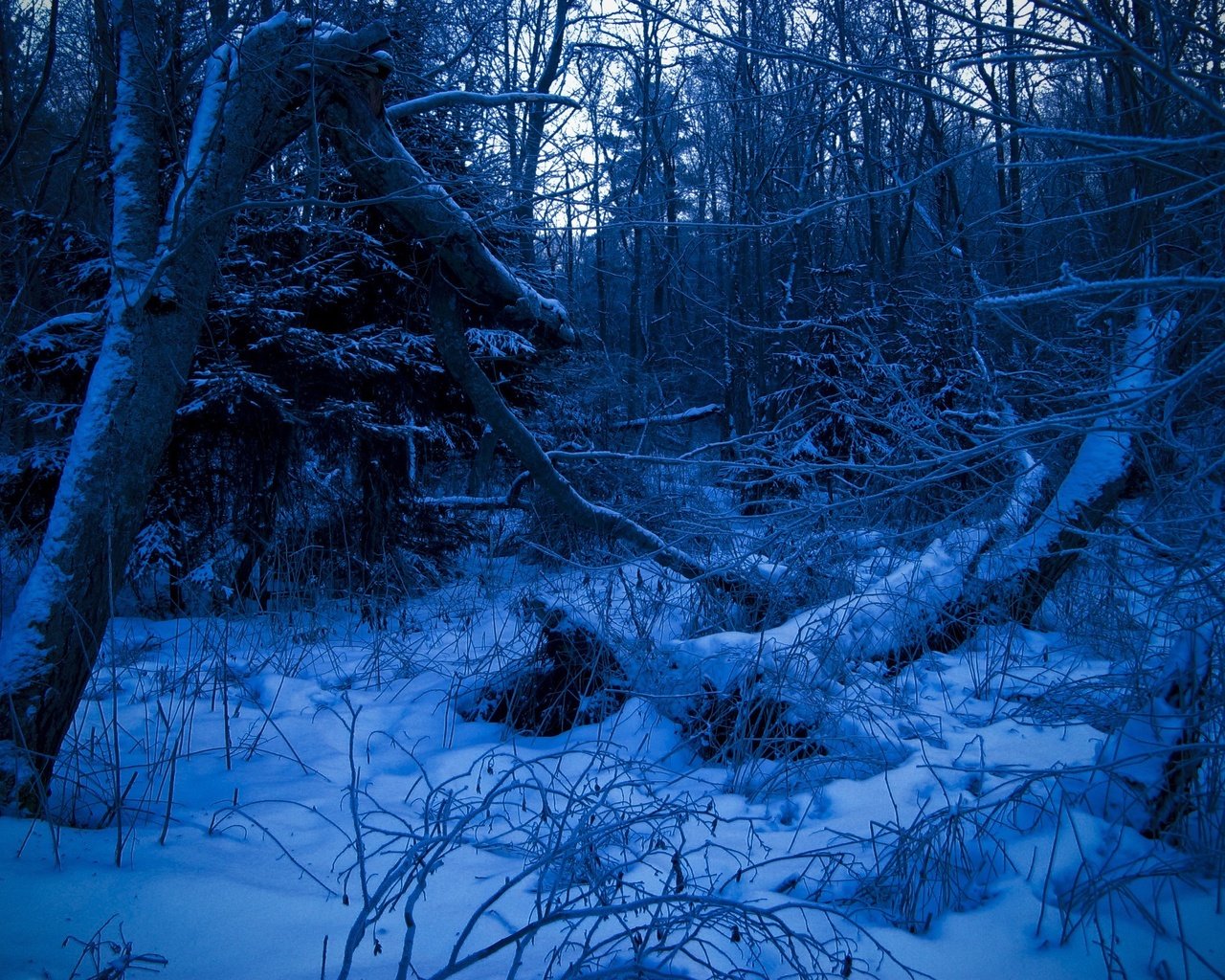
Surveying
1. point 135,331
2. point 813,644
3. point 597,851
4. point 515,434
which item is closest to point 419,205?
point 515,434

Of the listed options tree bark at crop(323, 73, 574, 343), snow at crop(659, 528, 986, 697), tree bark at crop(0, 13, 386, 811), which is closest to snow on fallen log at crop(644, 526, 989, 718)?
snow at crop(659, 528, 986, 697)

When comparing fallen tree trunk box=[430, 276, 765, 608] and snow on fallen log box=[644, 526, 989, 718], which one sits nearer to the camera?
snow on fallen log box=[644, 526, 989, 718]

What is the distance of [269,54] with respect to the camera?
318cm

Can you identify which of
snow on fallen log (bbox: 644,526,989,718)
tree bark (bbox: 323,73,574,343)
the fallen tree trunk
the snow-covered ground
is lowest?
the snow-covered ground

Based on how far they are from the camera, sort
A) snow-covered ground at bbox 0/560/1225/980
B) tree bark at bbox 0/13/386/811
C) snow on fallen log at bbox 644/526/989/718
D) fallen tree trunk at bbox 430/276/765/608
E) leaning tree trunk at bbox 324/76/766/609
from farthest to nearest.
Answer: fallen tree trunk at bbox 430/276/765/608 < leaning tree trunk at bbox 324/76/766/609 < snow on fallen log at bbox 644/526/989/718 < tree bark at bbox 0/13/386/811 < snow-covered ground at bbox 0/560/1225/980

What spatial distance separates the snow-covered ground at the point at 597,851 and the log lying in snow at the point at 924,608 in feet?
0.60

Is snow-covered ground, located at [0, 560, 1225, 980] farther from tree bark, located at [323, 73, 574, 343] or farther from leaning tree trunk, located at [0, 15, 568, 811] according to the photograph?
tree bark, located at [323, 73, 574, 343]

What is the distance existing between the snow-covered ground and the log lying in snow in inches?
7.2

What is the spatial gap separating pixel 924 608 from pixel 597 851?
2.48 meters

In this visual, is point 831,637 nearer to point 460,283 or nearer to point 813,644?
point 813,644

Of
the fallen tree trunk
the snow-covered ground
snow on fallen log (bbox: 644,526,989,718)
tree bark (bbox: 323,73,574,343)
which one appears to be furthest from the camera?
the fallen tree trunk

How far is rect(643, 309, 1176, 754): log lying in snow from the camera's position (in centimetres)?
343

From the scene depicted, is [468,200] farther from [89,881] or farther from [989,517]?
[89,881]

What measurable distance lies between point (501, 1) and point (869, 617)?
14.9 feet
